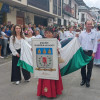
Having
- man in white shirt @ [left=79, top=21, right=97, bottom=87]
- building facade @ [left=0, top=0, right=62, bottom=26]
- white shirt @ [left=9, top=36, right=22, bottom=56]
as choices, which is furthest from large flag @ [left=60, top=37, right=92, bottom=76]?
building facade @ [left=0, top=0, right=62, bottom=26]

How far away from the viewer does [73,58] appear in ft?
14.8

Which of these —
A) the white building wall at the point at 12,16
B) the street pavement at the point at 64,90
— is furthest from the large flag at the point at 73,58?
the white building wall at the point at 12,16

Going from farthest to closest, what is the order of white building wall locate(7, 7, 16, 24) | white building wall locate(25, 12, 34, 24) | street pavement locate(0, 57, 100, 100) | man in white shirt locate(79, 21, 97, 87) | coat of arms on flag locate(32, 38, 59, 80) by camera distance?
white building wall locate(25, 12, 34, 24)
white building wall locate(7, 7, 16, 24)
man in white shirt locate(79, 21, 97, 87)
street pavement locate(0, 57, 100, 100)
coat of arms on flag locate(32, 38, 59, 80)

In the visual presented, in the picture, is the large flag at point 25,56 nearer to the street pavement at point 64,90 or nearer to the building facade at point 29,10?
the street pavement at point 64,90

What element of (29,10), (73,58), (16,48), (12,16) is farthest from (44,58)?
(29,10)

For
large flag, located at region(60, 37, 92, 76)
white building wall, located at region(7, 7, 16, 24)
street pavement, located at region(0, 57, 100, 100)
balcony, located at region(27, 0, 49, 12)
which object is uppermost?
balcony, located at region(27, 0, 49, 12)

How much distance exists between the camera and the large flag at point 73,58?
4.42 meters

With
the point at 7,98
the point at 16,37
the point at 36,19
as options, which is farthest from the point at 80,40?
the point at 36,19

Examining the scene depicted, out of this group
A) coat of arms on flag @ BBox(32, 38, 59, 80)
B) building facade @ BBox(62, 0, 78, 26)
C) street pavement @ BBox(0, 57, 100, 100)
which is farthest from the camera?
building facade @ BBox(62, 0, 78, 26)

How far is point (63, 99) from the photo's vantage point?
3.95 metres

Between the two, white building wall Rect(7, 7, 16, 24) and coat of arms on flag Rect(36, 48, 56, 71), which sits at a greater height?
white building wall Rect(7, 7, 16, 24)

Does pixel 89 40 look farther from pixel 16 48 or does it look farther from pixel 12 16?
pixel 12 16

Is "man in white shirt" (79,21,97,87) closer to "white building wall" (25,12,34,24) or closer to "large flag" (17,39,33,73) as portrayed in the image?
"large flag" (17,39,33,73)

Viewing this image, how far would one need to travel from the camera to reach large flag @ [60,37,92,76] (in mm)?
4422
